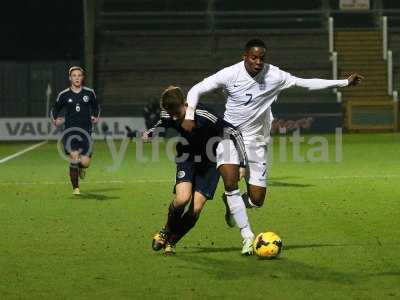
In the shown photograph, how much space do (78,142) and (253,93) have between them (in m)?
6.51

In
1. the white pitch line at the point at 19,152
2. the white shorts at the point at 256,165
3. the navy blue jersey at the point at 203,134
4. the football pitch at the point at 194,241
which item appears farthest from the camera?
the white pitch line at the point at 19,152

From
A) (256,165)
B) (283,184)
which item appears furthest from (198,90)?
(283,184)

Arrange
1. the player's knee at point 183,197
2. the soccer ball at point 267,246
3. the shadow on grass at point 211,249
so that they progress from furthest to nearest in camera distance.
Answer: the shadow on grass at point 211,249
the player's knee at point 183,197
the soccer ball at point 267,246

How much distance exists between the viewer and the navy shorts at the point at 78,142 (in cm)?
1747

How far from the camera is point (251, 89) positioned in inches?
454

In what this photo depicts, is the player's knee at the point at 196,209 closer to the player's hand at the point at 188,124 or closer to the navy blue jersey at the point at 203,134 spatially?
the navy blue jersey at the point at 203,134

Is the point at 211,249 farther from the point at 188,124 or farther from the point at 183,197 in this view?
the point at 188,124

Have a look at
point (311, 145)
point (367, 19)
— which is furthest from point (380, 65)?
point (311, 145)

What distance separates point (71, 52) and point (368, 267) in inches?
1398

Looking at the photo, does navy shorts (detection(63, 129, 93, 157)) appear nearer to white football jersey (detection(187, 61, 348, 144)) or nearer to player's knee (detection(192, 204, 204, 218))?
white football jersey (detection(187, 61, 348, 144))

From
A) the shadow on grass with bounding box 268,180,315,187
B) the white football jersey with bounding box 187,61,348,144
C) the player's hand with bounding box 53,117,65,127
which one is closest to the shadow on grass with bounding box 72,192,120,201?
the player's hand with bounding box 53,117,65,127

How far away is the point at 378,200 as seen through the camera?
15742 mm

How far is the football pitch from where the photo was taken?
868 centimetres

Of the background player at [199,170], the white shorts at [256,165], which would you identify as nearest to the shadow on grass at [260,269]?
the background player at [199,170]
